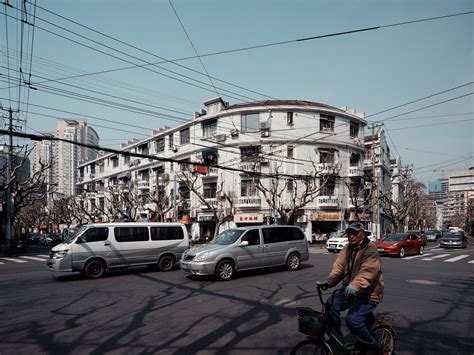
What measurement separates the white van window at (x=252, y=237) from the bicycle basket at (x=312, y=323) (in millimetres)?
7933

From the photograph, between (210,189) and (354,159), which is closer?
(210,189)

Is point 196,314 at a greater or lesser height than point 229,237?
lesser

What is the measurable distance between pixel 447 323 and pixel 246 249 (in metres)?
6.53

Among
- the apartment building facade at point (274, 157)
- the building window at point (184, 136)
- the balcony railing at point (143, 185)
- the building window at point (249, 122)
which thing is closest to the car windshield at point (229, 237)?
the apartment building facade at point (274, 157)

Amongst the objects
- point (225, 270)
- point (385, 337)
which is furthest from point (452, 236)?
point (385, 337)

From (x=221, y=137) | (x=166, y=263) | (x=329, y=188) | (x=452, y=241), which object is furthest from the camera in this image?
(x=221, y=137)

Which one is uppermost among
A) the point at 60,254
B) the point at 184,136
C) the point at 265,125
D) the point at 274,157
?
the point at 184,136

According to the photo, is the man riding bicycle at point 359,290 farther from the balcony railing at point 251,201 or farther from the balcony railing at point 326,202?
the balcony railing at point 326,202

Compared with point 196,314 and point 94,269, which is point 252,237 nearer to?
point 196,314

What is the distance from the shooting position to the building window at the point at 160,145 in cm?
4709

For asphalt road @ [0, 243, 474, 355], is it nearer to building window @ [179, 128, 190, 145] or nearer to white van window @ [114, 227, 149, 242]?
white van window @ [114, 227, 149, 242]

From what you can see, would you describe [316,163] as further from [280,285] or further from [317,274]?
[280,285]

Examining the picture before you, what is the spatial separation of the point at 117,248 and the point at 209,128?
28019mm

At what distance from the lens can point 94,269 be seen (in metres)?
12.7
